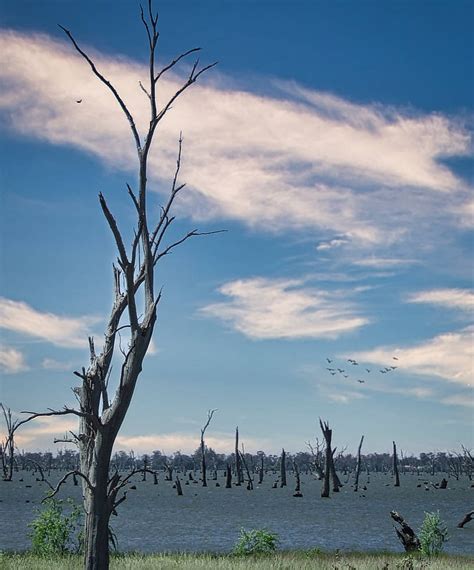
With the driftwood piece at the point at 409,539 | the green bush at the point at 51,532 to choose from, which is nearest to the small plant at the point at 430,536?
the driftwood piece at the point at 409,539

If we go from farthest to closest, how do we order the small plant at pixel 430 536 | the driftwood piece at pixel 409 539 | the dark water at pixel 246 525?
the dark water at pixel 246 525, the driftwood piece at pixel 409 539, the small plant at pixel 430 536

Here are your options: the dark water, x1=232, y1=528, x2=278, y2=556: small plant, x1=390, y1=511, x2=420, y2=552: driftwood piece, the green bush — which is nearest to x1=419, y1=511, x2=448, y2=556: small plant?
x1=390, y1=511, x2=420, y2=552: driftwood piece

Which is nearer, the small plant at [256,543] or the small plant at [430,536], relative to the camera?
the small plant at [256,543]

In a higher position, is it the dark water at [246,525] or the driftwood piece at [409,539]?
the driftwood piece at [409,539]

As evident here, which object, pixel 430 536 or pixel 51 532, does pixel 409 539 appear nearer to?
pixel 430 536

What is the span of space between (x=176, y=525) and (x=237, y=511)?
2027 centimetres

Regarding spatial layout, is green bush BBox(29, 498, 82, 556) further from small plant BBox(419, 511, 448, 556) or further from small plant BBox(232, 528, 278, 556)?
small plant BBox(419, 511, 448, 556)

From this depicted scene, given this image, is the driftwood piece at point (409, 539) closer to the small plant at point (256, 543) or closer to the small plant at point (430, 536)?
the small plant at point (430, 536)

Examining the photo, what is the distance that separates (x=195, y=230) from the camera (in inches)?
515

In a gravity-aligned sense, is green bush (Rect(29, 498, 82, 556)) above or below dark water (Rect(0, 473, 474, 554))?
above

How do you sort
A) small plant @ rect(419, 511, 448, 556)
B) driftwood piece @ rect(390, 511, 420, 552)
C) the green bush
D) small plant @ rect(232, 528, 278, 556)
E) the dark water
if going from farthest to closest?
the dark water, driftwood piece @ rect(390, 511, 420, 552), small plant @ rect(419, 511, 448, 556), small plant @ rect(232, 528, 278, 556), the green bush

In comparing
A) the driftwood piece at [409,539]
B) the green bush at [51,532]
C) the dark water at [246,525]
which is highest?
the green bush at [51,532]

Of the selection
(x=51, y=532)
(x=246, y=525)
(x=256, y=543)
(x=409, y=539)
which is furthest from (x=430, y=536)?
(x=246, y=525)

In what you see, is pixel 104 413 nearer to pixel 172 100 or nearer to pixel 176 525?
pixel 172 100
